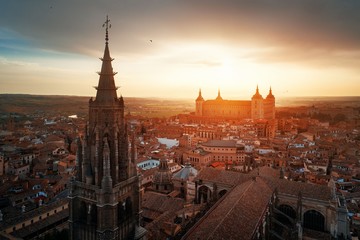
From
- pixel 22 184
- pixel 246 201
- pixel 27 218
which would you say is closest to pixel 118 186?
pixel 246 201

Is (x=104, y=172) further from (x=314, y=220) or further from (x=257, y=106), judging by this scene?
(x=257, y=106)

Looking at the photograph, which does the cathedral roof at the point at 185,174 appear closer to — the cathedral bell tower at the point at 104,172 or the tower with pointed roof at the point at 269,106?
the cathedral bell tower at the point at 104,172

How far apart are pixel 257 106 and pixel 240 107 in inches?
452

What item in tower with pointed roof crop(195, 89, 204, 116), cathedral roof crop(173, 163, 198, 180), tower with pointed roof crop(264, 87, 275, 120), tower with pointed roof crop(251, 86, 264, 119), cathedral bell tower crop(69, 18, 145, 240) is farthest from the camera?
tower with pointed roof crop(195, 89, 204, 116)

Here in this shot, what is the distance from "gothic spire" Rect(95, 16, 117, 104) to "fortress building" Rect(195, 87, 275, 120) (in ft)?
464

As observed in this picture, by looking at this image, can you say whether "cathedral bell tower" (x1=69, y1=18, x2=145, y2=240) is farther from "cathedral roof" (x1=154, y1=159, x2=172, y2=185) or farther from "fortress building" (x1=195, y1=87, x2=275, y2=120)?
"fortress building" (x1=195, y1=87, x2=275, y2=120)

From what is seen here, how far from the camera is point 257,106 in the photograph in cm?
15850

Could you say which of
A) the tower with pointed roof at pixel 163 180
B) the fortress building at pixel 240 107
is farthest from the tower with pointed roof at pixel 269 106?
the tower with pointed roof at pixel 163 180

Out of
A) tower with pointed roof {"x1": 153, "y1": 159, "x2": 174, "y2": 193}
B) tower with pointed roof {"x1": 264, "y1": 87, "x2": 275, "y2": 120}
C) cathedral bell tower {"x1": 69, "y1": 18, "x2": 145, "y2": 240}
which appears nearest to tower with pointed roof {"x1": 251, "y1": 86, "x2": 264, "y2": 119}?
tower with pointed roof {"x1": 264, "y1": 87, "x2": 275, "y2": 120}

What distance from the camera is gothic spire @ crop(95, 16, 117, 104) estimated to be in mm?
17859

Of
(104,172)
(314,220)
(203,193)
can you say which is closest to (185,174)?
(203,193)

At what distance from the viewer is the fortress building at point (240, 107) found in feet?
520

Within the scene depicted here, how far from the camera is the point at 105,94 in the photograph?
17.9 metres

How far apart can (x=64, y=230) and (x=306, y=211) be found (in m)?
26.4
